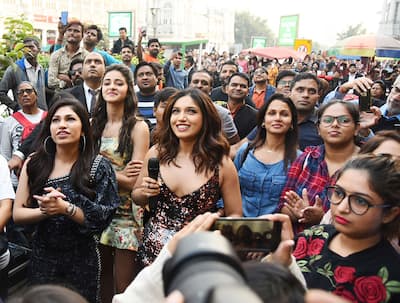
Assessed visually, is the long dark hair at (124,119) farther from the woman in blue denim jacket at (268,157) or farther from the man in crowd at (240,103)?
the man in crowd at (240,103)

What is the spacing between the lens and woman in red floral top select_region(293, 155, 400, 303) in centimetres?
158

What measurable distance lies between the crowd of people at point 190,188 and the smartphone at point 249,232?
42mm

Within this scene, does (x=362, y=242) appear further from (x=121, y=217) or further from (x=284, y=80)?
(x=284, y=80)

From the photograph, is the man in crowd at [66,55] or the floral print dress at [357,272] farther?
the man in crowd at [66,55]

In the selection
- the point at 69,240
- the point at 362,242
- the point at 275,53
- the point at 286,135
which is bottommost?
the point at 69,240

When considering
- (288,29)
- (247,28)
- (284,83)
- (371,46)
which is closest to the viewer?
(284,83)

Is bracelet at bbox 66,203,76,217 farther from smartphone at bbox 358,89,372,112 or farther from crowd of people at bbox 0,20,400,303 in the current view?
smartphone at bbox 358,89,372,112

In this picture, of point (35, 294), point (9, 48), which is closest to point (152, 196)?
point (35, 294)

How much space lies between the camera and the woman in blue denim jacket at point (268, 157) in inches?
116

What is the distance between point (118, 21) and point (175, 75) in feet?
23.2

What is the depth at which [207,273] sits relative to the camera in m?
0.61

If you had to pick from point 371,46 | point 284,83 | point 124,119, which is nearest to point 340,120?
→ point 124,119

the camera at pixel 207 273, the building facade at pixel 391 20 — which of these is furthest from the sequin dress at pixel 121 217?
the building facade at pixel 391 20

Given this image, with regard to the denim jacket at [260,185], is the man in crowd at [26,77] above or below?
above
